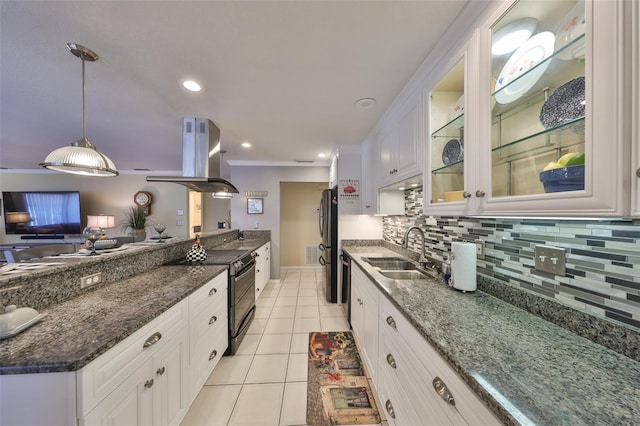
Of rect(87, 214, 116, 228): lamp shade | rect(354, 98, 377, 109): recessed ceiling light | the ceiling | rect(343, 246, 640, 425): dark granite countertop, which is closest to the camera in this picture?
rect(343, 246, 640, 425): dark granite countertop

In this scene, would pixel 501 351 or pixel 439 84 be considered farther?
pixel 439 84

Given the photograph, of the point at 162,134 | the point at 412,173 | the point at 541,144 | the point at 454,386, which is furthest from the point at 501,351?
the point at 162,134

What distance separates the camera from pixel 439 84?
1307mm

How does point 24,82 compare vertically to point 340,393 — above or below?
above

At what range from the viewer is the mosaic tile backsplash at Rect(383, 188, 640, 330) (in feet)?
2.26

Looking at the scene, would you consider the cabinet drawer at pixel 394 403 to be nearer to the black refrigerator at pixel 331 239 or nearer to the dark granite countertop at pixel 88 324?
the dark granite countertop at pixel 88 324

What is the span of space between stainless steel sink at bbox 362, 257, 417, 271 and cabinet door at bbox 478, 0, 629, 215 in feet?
4.23

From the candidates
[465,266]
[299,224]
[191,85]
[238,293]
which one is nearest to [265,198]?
[299,224]

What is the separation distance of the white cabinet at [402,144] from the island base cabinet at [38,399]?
1.95 metres

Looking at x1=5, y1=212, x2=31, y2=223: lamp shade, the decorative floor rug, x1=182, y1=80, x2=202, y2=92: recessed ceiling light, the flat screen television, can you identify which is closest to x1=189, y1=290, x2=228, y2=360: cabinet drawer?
the decorative floor rug

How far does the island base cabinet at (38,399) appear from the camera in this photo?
2.24 feet

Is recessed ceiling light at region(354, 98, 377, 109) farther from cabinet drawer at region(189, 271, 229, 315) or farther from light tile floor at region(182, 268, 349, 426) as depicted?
light tile floor at region(182, 268, 349, 426)

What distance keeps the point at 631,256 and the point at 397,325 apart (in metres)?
0.87

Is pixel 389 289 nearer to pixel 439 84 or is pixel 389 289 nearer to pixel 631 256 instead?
pixel 631 256
